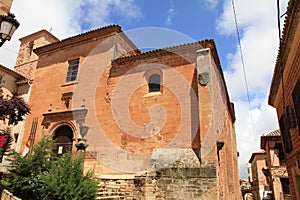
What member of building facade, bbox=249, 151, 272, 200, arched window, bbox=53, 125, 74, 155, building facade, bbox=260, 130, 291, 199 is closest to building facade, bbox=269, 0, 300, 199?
building facade, bbox=260, 130, 291, 199

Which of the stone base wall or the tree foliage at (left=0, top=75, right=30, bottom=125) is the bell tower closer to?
the tree foliage at (left=0, top=75, right=30, bottom=125)

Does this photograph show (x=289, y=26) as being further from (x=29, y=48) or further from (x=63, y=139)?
(x=29, y=48)

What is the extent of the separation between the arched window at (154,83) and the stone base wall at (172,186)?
4.36m

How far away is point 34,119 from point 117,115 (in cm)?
523

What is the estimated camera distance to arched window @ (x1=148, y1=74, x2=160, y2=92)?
1169cm

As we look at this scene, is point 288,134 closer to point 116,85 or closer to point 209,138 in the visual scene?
point 209,138

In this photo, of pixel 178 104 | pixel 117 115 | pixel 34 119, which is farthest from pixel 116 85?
pixel 34 119

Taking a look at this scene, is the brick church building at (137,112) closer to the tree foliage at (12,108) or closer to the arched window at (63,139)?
the arched window at (63,139)

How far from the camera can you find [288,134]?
29.0ft

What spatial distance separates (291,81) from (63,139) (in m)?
10.7

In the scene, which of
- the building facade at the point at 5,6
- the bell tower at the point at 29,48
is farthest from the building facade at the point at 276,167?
the bell tower at the point at 29,48

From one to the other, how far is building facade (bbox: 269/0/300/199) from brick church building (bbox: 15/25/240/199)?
8.45 feet

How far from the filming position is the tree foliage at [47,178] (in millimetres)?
6840

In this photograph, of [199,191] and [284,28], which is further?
[199,191]
